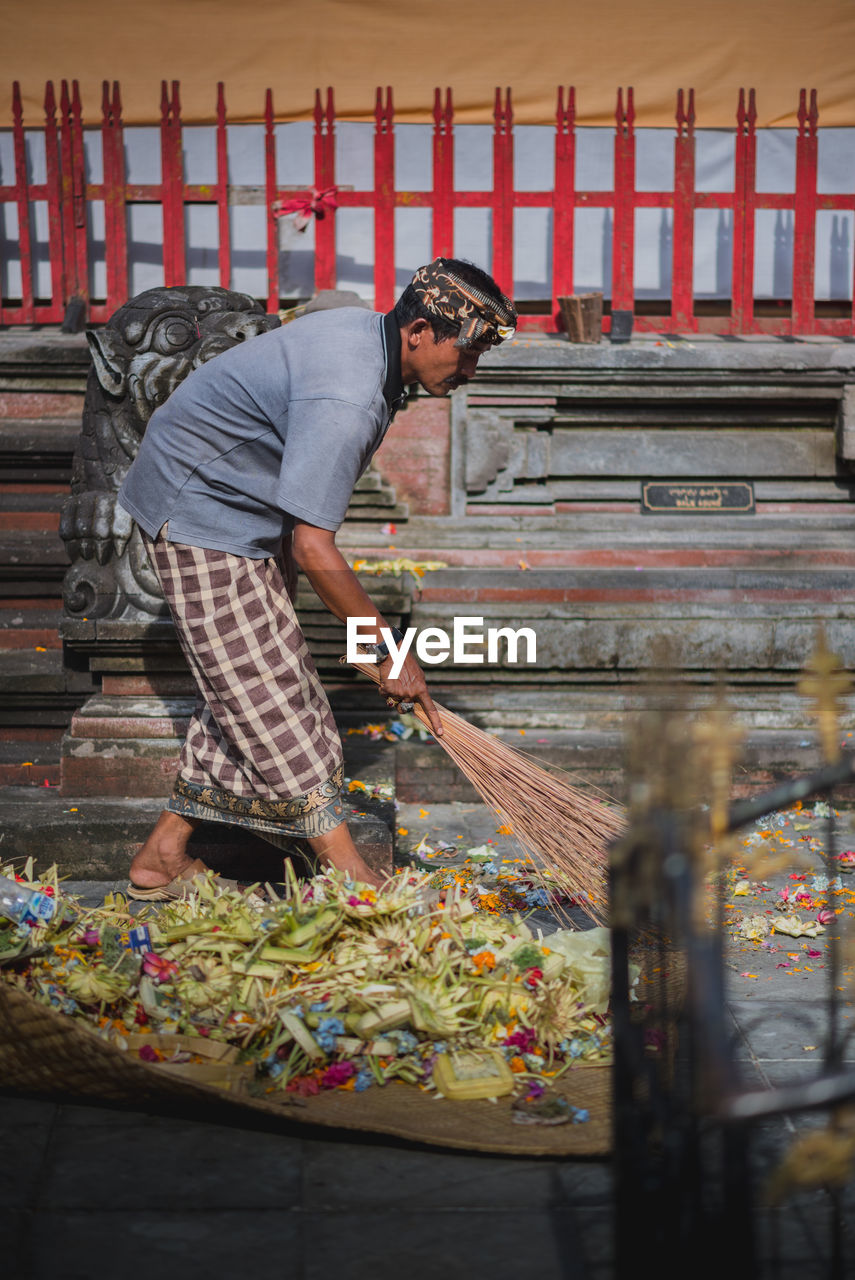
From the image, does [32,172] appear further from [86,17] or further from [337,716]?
[337,716]

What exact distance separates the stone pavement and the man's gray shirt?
137 cm

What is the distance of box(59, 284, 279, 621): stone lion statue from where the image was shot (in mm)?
4402

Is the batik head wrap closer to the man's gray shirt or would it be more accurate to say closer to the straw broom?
the man's gray shirt

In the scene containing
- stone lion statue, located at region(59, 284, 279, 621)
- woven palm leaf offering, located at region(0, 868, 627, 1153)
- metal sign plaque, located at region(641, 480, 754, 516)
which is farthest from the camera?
metal sign plaque, located at region(641, 480, 754, 516)

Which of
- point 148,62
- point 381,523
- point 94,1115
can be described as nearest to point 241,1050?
point 94,1115

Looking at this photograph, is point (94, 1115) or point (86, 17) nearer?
point (94, 1115)

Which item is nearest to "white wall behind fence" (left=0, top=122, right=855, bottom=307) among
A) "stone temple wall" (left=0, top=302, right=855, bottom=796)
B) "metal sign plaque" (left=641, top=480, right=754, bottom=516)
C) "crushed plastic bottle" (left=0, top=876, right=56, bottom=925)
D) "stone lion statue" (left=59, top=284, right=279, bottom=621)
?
"stone temple wall" (left=0, top=302, right=855, bottom=796)

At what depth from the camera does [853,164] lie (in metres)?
6.86

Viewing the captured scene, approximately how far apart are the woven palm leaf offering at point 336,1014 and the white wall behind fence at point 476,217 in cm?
445

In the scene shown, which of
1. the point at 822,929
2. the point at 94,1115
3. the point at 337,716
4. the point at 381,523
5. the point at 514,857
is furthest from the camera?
the point at 381,523

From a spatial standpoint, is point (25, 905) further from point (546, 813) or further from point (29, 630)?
point (29, 630)

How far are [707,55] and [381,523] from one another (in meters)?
3.02

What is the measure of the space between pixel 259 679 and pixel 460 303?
1062 millimetres

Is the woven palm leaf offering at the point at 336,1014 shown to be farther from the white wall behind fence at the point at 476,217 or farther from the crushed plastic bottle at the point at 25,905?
the white wall behind fence at the point at 476,217
